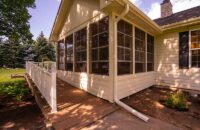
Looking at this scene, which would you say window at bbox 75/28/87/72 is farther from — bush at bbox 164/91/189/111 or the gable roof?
bush at bbox 164/91/189/111

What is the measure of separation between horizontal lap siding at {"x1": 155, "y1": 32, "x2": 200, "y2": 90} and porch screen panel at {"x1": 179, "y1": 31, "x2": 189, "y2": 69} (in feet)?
0.57

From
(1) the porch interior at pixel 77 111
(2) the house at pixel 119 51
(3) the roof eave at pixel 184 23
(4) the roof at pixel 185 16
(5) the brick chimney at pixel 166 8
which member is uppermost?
(5) the brick chimney at pixel 166 8

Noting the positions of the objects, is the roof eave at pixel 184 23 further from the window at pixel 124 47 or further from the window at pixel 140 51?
Answer: the window at pixel 124 47

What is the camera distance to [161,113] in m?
4.64

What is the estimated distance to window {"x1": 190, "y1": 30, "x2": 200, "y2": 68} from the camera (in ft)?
22.4

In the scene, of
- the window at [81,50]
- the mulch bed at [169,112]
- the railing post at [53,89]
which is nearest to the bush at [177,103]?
the mulch bed at [169,112]

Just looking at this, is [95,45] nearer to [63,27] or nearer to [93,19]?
[93,19]

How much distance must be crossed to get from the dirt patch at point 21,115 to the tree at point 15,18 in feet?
10.7

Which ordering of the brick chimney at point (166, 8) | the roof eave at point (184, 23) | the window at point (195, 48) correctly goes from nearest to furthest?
the roof eave at point (184, 23), the window at point (195, 48), the brick chimney at point (166, 8)

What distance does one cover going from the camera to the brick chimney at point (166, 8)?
34.9 ft

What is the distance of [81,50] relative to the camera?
734 cm

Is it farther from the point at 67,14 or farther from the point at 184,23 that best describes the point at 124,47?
the point at 67,14

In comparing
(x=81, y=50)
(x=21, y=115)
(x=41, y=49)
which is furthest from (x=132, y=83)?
(x=41, y=49)

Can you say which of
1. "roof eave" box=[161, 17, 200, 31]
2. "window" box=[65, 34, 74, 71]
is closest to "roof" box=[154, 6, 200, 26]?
"roof eave" box=[161, 17, 200, 31]
